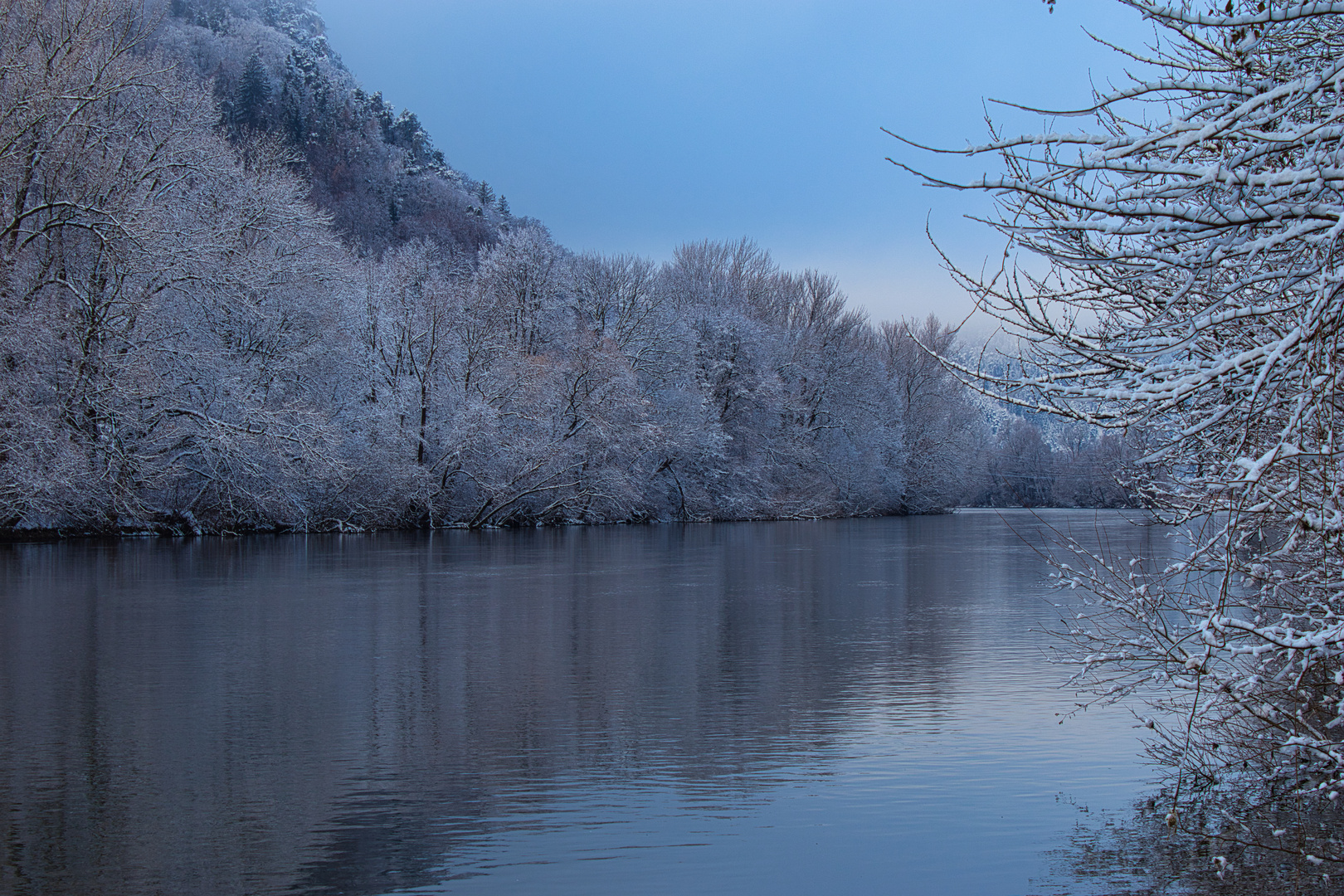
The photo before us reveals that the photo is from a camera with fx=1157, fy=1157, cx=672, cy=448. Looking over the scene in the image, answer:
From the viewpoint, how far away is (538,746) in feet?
29.3

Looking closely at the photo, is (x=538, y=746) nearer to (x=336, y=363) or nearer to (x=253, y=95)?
(x=336, y=363)

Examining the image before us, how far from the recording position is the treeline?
30.1m

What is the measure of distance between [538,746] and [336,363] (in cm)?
3198

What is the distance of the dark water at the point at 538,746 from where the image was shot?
6.30 metres

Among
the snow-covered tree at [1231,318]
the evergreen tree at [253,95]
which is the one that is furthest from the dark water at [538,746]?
the evergreen tree at [253,95]

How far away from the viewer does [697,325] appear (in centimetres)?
5622

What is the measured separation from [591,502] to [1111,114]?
41042mm

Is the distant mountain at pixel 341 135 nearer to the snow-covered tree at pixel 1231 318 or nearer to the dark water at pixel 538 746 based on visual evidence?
the dark water at pixel 538 746

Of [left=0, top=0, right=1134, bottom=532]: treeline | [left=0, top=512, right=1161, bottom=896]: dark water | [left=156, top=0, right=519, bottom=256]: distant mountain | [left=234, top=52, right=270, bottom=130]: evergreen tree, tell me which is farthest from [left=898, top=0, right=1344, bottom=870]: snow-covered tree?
[left=234, top=52, right=270, bottom=130]: evergreen tree

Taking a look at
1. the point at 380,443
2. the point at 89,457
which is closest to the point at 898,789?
the point at 89,457

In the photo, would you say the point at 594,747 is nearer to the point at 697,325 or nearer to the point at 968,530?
the point at 968,530

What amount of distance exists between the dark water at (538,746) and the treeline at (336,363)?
14.2 feet

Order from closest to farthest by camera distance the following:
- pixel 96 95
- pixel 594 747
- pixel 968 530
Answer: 1. pixel 594 747
2. pixel 96 95
3. pixel 968 530

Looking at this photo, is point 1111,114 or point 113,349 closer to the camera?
point 1111,114
